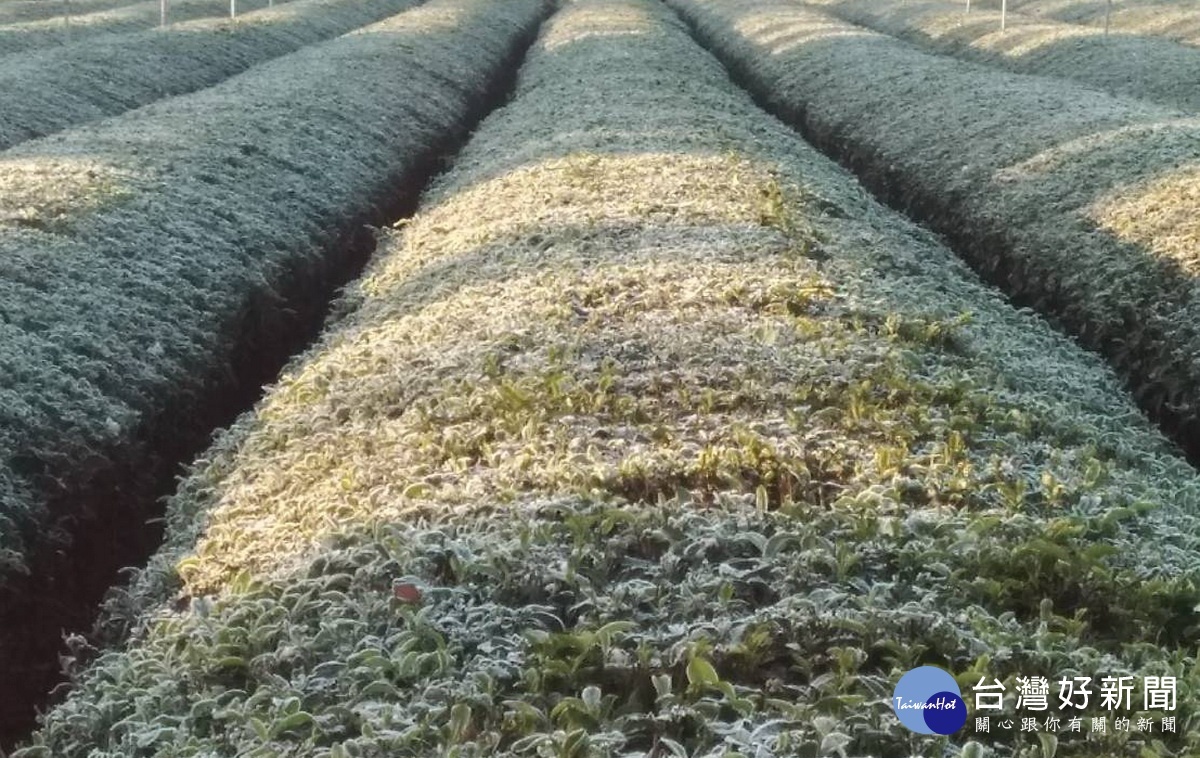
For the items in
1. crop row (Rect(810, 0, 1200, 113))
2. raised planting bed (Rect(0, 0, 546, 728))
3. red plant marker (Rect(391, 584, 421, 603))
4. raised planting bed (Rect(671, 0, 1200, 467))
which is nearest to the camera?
red plant marker (Rect(391, 584, 421, 603))


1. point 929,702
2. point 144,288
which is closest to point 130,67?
point 144,288

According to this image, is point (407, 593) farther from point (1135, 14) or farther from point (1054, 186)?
point (1135, 14)

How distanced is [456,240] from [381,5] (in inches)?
1172

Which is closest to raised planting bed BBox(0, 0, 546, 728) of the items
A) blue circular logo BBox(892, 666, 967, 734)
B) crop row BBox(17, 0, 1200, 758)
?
crop row BBox(17, 0, 1200, 758)

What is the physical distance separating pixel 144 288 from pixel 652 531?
16.6 ft

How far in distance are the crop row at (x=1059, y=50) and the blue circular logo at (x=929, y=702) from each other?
13.9 meters

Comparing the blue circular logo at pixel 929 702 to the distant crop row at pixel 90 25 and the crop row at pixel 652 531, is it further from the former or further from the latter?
the distant crop row at pixel 90 25

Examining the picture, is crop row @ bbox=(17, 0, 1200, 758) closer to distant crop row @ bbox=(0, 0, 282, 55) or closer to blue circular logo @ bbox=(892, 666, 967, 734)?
blue circular logo @ bbox=(892, 666, 967, 734)

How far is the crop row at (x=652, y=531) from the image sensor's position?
11.1 feet

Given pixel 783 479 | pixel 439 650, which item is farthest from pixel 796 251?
pixel 439 650

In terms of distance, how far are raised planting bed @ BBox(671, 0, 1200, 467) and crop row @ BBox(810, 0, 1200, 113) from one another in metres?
2.46

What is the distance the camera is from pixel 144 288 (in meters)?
7.96

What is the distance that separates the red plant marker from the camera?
383 centimetres

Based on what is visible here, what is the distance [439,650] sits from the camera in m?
3.56
